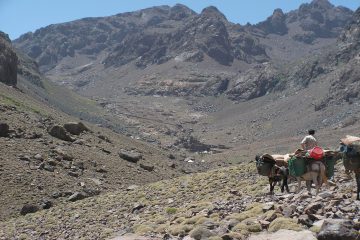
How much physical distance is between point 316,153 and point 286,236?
556cm

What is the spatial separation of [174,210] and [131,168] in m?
27.5

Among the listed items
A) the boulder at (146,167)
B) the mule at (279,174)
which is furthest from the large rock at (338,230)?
the boulder at (146,167)

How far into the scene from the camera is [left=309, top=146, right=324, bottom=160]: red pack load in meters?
18.0

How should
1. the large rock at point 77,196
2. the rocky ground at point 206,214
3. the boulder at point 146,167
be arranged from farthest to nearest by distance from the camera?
the boulder at point 146,167, the large rock at point 77,196, the rocky ground at point 206,214

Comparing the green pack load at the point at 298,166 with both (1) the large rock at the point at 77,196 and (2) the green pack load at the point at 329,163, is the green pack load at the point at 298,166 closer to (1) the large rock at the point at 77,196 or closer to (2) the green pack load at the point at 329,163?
(2) the green pack load at the point at 329,163

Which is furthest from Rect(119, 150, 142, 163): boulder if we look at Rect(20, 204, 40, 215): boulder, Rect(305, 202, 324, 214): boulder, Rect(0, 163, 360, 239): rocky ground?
Rect(305, 202, 324, 214): boulder

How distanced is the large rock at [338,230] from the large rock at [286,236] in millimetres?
325

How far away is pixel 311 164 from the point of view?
716 inches

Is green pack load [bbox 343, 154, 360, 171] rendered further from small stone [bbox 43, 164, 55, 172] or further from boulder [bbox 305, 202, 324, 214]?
small stone [bbox 43, 164, 55, 172]

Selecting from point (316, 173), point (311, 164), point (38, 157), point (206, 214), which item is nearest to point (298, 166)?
point (311, 164)

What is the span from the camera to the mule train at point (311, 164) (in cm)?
1655

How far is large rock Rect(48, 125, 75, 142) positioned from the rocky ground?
19.5m

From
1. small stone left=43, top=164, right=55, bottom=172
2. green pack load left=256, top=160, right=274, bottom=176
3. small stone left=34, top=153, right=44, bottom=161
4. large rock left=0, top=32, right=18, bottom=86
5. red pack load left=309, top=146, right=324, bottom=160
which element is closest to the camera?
red pack load left=309, top=146, right=324, bottom=160

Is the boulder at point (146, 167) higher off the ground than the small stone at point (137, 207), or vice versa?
the small stone at point (137, 207)
